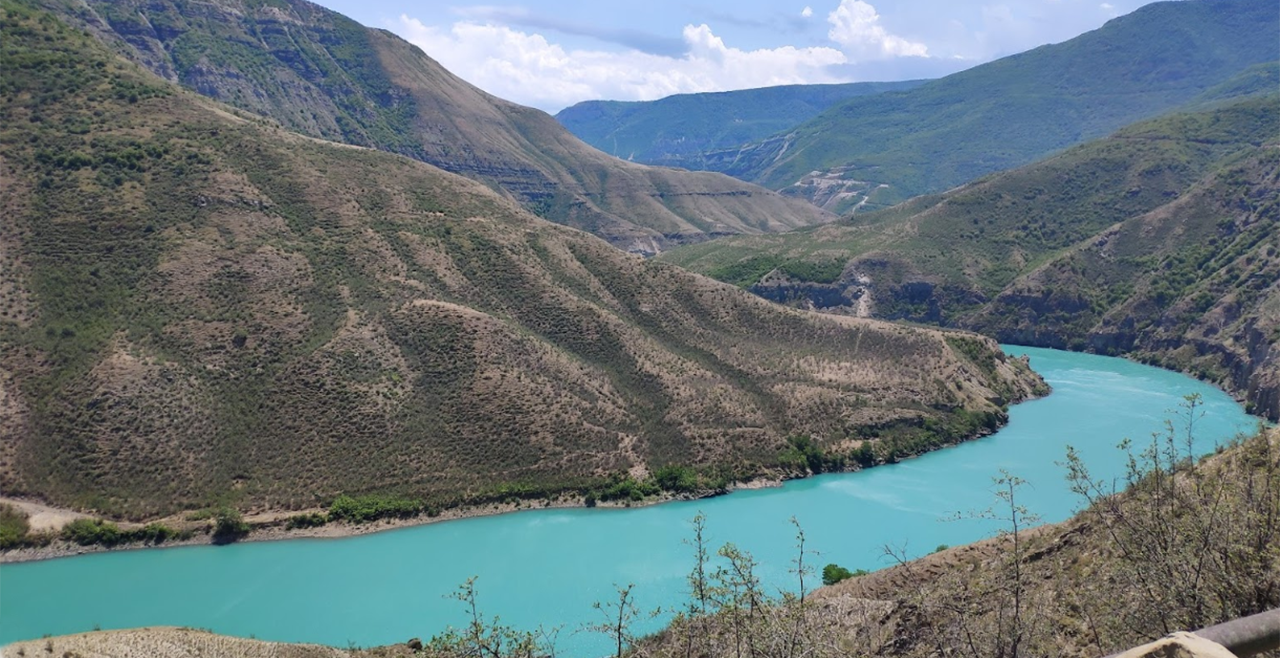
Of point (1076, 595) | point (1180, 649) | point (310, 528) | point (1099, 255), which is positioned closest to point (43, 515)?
point (310, 528)

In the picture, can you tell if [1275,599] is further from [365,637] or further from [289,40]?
[289,40]

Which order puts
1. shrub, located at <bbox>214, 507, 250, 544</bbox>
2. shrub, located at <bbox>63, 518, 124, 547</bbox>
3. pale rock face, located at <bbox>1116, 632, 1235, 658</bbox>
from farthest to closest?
shrub, located at <bbox>214, 507, 250, 544</bbox> < shrub, located at <bbox>63, 518, 124, 547</bbox> < pale rock face, located at <bbox>1116, 632, 1235, 658</bbox>

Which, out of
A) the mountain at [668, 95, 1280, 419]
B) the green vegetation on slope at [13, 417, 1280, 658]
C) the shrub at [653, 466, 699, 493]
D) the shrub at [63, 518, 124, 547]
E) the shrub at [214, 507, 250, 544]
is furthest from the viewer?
the mountain at [668, 95, 1280, 419]

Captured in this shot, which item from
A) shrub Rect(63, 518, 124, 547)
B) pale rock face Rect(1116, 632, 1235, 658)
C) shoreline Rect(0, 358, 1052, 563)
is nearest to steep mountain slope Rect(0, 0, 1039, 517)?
shoreline Rect(0, 358, 1052, 563)

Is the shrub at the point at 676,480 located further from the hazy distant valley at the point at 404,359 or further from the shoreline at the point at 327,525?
the shoreline at the point at 327,525

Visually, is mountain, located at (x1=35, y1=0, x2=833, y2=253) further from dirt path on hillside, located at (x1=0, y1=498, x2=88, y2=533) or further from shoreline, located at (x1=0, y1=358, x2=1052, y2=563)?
shoreline, located at (x1=0, y1=358, x2=1052, y2=563)

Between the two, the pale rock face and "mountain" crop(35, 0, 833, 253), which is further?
"mountain" crop(35, 0, 833, 253)
